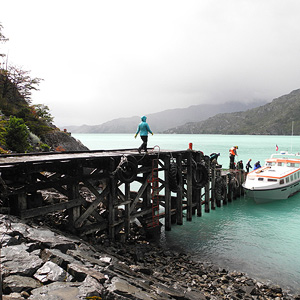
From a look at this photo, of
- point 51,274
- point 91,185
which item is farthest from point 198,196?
point 51,274

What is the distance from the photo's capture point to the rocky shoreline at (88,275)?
14.5ft

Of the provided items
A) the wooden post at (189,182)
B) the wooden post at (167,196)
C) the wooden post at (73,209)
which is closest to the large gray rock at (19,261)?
the wooden post at (73,209)

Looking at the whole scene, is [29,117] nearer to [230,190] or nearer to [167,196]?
[167,196]

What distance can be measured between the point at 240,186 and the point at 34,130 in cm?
2121

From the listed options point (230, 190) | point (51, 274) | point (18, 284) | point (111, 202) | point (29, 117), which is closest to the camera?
point (18, 284)

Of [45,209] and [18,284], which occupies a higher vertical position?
[45,209]

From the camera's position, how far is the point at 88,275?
4910mm

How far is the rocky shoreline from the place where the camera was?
4.41m

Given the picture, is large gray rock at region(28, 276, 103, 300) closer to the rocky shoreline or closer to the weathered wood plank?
the rocky shoreline

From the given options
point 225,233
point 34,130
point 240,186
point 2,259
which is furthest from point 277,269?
point 34,130

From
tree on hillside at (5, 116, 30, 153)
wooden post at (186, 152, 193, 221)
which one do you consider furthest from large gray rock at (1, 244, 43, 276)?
tree on hillside at (5, 116, 30, 153)

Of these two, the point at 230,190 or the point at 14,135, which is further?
the point at 230,190

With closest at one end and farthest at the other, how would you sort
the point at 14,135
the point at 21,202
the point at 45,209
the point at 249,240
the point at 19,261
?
1. the point at 19,261
2. the point at 21,202
3. the point at 45,209
4. the point at 249,240
5. the point at 14,135

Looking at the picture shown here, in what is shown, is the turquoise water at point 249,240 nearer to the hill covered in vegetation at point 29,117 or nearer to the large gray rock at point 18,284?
the large gray rock at point 18,284
